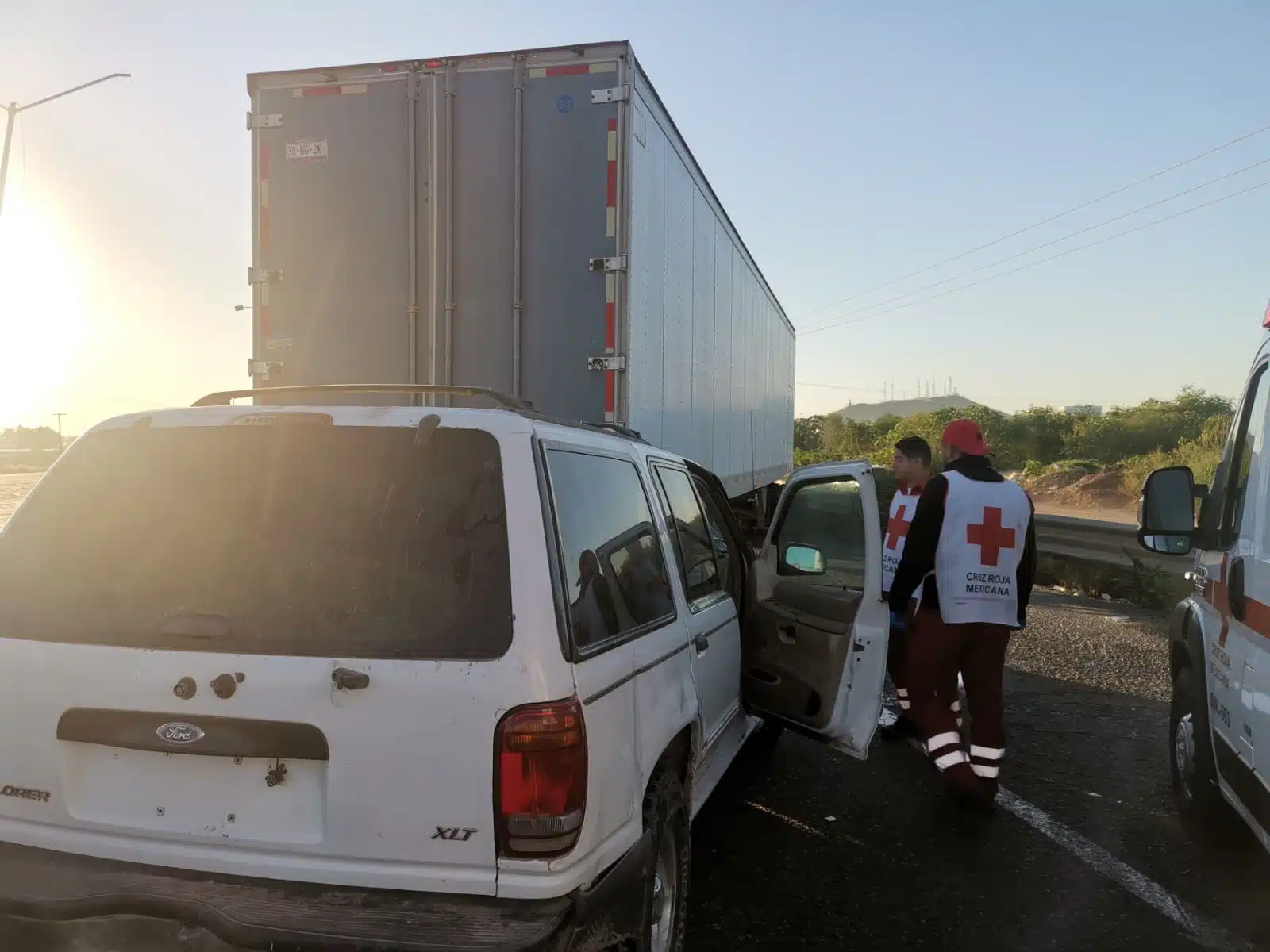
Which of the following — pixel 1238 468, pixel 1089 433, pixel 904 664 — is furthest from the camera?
pixel 1089 433

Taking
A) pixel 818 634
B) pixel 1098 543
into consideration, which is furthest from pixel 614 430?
pixel 1098 543

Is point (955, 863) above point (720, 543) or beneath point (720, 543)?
beneath

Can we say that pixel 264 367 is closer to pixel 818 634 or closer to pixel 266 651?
pixel 818 634

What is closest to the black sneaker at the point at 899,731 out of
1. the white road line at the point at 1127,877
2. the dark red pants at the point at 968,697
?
the white road line at the point at 1127,877

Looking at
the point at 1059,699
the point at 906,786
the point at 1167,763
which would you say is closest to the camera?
the point at 906,786

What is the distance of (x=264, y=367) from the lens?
6.50m

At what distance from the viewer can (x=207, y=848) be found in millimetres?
2291

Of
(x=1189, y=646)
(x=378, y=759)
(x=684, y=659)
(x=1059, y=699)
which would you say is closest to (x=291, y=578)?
(x=378, y=759)

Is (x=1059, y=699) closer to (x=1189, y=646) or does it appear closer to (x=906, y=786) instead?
(x=906, y=786)

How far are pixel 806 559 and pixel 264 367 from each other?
12.8 feet

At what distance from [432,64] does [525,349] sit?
187 cm

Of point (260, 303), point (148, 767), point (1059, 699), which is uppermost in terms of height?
point (260, 303)

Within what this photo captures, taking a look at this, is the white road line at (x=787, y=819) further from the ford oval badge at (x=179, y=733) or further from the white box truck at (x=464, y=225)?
the ford oval badge at (x=179, y=733)

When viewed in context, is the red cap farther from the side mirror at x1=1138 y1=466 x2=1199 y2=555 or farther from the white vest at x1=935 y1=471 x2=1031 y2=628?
the side mirror at x1=1138 y1=466 x2=1199 y2=555
